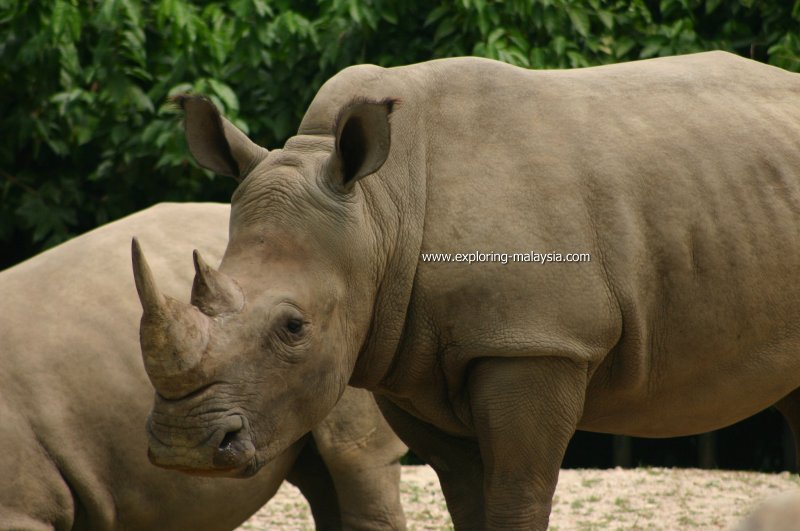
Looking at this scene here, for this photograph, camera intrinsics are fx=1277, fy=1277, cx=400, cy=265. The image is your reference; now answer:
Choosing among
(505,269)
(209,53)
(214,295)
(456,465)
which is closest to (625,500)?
(456,465)

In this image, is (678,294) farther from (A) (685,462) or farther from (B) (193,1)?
(A) (685,462)

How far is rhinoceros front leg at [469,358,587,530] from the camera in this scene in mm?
3797

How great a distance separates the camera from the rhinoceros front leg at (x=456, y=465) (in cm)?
437

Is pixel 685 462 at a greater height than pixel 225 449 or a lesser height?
lesser

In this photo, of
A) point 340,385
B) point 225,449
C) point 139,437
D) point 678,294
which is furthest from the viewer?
point 139,437

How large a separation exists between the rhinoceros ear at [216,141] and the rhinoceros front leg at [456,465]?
102 centimetres

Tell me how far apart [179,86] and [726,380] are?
464cm

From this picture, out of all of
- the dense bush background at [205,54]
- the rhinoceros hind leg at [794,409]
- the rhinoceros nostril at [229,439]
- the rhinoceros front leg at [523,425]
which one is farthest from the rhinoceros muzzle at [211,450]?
the dense bush background at [205,54]

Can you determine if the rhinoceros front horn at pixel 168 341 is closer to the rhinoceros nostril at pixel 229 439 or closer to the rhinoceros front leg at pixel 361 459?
the rhinoceros nostril at pixel 229 439

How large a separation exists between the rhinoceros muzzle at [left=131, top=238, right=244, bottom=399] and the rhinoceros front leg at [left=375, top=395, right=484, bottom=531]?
3.76 ft

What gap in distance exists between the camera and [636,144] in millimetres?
4086

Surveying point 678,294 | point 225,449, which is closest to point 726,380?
point 678,294

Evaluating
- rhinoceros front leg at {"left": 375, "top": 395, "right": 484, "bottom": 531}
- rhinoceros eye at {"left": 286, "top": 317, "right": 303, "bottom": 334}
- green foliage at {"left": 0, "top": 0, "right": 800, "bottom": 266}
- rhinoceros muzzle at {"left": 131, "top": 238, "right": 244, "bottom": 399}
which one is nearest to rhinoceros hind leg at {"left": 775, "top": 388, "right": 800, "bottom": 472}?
rhinoceros front leg at {"left": 375, "top": 395, "right": 484, "bottom": 531}

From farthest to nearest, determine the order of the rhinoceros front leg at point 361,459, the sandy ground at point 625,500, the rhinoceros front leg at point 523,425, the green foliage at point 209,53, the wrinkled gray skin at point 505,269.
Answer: the green foliage at point 209,53
the sandy ground at point 625,500
the rhinoceros front leg at point 361,459
the rhinoceros front leg at point 523,425
the wrinkled gray skin at point 505,269
